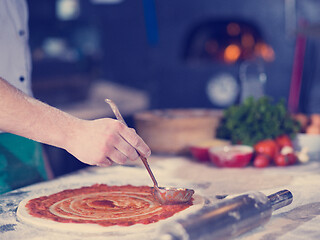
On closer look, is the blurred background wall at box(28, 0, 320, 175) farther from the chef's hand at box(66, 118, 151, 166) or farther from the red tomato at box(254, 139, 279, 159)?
the chef's hand at box(66, 118, 151, 166)

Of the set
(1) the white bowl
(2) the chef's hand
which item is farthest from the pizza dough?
(1) the white bowl

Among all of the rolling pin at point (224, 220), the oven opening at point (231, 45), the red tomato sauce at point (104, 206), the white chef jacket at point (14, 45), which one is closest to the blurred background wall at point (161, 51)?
the oven opening at point (231, 45)

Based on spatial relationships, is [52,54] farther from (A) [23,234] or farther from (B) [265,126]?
(A) [23,234]

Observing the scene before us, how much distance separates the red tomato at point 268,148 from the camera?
2.08 meters

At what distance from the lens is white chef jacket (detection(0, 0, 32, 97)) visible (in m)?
1.99

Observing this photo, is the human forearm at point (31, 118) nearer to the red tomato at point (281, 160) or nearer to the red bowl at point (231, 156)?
the red bowl at point (231, 156)

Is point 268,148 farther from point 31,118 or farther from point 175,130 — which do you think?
point 31,118

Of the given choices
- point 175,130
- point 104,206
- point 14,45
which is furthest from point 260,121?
point 14,45

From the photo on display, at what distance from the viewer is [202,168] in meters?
2.02

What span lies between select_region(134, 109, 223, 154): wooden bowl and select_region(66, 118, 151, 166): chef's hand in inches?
37.5

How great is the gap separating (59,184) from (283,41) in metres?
4.33

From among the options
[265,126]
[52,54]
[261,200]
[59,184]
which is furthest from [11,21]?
[52,54]

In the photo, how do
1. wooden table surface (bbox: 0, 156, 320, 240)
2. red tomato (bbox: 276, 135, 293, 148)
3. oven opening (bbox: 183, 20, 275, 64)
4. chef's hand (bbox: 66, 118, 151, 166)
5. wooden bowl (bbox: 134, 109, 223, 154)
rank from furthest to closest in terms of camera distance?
oven opening (bbox: 183, 20, 275, 64) → wooden bowl (bbox: 134, 109, 223, 154) → red tomato (bbox: 276, 135, 293, 148) → chef's hand (bbox: 66, 118, 151, 166) → wooden table surface (bbox: 0, 156, 320, 240)

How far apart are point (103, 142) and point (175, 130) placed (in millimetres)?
1009
